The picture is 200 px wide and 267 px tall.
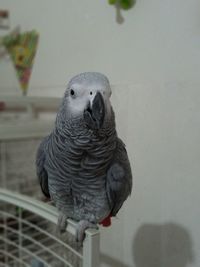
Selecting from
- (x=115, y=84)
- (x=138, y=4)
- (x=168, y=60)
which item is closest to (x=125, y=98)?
(x=115, y=84)

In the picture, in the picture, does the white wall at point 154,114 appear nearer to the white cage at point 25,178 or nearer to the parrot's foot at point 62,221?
the white cage at point 25,178

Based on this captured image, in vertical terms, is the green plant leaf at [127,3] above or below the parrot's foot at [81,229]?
above

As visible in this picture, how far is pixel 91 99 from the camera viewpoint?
1.98ft

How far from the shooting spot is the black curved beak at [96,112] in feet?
1.93

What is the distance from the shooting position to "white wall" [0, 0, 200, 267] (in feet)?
2.99

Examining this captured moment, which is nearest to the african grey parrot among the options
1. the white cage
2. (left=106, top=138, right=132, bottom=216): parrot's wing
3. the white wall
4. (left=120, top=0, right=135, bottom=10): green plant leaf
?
(left=106, top=138, right=132, bottom=216): parrot's wing

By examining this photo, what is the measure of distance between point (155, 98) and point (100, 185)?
0.39 m

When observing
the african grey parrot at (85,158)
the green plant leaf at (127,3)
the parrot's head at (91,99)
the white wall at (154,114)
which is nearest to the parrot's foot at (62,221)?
the african grey parrot at (85,158)

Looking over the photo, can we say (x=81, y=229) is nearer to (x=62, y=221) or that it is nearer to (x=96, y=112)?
(x=62, y=221)

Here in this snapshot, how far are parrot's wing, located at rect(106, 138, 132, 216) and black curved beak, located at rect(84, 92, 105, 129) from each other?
15cm

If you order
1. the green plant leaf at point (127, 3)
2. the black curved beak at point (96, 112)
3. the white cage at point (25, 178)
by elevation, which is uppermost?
the green plant leaf at point (127, 3)

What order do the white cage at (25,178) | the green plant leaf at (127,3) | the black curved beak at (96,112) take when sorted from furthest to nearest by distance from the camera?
the white cage at (25,178)
the green plant leaf at (127,3)
the black curved beak at (96,112)

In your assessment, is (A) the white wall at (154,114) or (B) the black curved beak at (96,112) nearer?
(B) the black curved beak at (96,112)

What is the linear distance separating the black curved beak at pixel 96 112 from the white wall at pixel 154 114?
1.32ft
